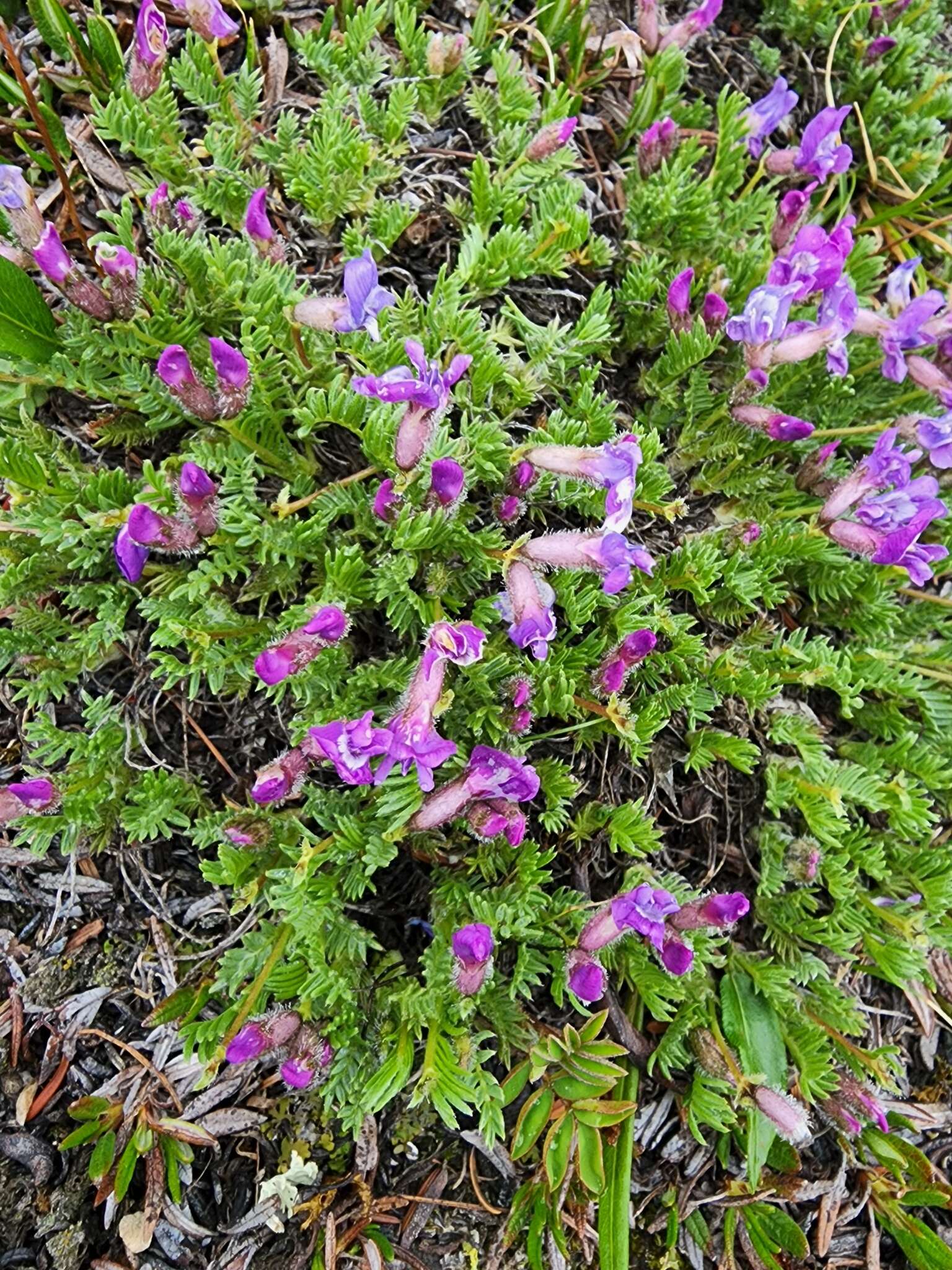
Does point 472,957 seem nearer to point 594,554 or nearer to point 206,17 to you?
point 594,554

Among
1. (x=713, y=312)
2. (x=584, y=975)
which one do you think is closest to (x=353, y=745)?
(x=584, y=975)

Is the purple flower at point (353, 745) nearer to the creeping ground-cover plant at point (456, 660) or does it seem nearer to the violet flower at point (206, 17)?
the creeping ground-cover plant at point (456, 660)

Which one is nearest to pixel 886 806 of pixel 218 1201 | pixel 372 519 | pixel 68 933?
pixel 372 519

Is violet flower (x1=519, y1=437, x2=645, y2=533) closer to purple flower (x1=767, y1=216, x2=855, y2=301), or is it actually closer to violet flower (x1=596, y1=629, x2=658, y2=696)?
violet flower (x1=596, y1=629, x2=658, y2=696)

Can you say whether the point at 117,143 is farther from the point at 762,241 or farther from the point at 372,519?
the point at 762,241

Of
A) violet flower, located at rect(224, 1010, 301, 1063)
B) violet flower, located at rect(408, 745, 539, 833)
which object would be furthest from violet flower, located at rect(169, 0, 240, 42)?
violet flower, located at rect(224, 1010, 301, 1063)
